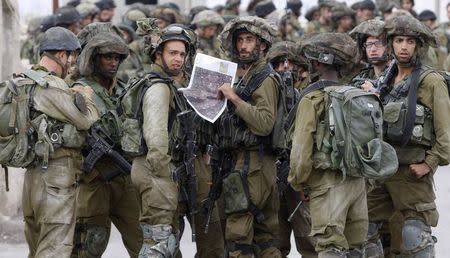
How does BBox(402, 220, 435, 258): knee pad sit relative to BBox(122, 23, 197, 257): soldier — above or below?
below

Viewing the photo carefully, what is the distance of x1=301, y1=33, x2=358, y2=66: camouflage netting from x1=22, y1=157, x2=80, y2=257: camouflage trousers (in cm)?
198

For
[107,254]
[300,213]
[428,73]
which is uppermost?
[428,73]

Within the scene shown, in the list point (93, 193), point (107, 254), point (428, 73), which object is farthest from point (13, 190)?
point (428, 73)

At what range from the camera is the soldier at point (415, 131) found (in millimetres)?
10109

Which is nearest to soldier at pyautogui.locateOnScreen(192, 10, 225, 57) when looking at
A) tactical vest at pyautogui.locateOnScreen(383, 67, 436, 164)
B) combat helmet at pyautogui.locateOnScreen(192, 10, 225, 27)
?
combat helmet at pyautogui.locateOnScreen(192, 10, 225, 27)

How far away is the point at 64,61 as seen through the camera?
33.1 ft

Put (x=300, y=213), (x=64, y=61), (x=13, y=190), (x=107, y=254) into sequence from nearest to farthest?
(x=64, y=61)
(x=300, y=213)
(x=107, y=254)
(x=13, y=190)

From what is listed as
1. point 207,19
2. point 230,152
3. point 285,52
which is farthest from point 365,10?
point 230,152

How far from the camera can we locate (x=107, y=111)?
416 inches

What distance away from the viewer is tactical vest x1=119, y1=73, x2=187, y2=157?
9.95m

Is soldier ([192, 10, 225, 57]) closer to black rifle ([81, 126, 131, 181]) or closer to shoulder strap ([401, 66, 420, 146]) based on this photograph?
black rifle ([81, 126, 131, 181])

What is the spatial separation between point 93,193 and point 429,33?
294cm

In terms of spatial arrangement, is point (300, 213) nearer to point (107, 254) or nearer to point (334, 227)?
point (334, 227)

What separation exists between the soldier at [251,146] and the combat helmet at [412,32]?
0.99 m
